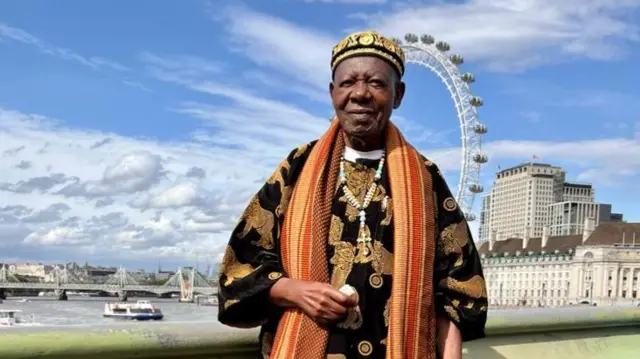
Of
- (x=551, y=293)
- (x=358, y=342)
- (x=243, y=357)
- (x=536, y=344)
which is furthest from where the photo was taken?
(x=551, y=293)

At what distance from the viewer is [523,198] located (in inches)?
4651

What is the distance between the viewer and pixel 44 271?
116062 mm

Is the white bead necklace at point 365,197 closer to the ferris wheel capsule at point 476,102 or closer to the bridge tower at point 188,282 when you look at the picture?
the ferris wheel capsule at point 476,102

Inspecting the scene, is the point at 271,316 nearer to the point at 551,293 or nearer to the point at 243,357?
the point at 243,357

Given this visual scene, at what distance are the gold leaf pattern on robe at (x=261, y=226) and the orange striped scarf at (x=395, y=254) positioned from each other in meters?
0.04

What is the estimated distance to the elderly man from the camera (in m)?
1.93

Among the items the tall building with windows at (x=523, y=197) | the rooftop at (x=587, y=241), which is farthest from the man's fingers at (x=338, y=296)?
the tall building with windows at (x=523, y=197)

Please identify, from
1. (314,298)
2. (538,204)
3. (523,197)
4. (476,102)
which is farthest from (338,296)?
(523,197)

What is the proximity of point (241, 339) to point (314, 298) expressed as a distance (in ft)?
1.34

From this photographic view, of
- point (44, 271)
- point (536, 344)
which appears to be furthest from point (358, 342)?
point (44, 271)

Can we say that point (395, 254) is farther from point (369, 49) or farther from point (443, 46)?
point (443, 46)

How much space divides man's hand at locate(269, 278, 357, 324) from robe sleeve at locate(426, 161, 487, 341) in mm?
265

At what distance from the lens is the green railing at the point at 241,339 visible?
182 centimetres

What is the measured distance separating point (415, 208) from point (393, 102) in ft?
0.94
